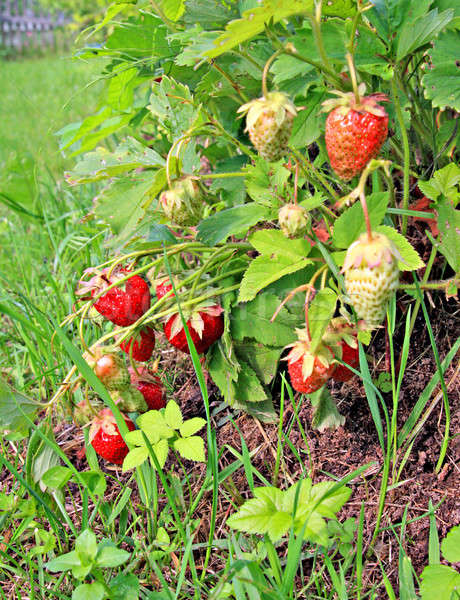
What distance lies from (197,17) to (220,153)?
45 centimetres

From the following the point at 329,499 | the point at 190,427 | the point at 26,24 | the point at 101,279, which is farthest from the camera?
the point at 26,24

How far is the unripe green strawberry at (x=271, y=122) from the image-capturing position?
917 mm

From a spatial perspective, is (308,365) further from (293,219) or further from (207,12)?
(207,12)

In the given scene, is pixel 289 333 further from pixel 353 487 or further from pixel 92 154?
pixel 92 154

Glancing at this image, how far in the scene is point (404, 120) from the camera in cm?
109

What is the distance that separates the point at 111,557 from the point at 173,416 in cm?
28

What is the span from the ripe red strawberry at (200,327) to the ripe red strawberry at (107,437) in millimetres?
195

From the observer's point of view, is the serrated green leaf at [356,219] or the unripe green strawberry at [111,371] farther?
the unripe green strawberry at [111,371]

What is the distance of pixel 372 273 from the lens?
86 centimetres

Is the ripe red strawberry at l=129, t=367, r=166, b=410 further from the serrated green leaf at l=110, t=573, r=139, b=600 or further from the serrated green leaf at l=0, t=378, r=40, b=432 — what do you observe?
the serrated green leaf at l=110, t=573, r=139, b=600

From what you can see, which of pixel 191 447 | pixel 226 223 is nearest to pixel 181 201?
pixel 226 223

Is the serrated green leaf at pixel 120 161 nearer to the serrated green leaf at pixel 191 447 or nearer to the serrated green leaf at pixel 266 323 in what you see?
the serrated green leaf at pixel 266 323

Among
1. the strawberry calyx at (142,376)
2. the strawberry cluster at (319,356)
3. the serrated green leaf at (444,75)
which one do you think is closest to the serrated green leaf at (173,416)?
the strawberry calyx at (142,376)

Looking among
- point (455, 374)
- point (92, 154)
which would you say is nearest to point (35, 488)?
point (92, 154)
